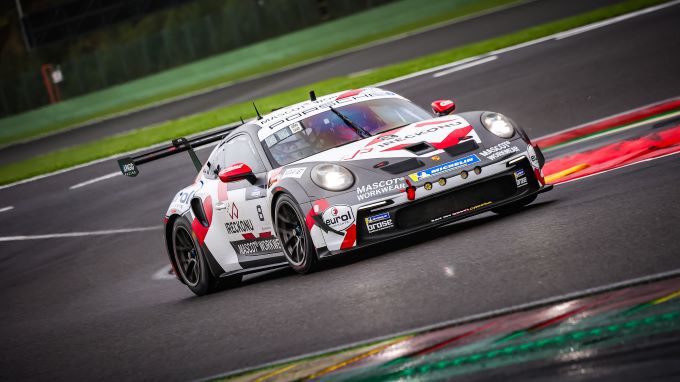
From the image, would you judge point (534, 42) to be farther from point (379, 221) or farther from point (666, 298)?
point (666, 298)

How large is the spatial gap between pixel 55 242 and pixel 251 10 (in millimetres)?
25421

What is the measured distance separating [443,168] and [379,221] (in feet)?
1.94

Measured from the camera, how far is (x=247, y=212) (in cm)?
920

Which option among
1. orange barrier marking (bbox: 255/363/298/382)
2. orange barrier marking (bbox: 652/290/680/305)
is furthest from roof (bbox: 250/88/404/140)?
orange barrier marking (bbox: 652/290/680/305)

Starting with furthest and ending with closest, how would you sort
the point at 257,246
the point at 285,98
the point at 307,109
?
the point at 285,98 → the point at 307,109 → the point at 257,246

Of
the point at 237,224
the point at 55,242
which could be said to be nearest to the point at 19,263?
the point at 55,242

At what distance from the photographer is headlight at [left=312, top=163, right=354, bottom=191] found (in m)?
8.22

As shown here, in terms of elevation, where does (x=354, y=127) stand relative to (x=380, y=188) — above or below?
above

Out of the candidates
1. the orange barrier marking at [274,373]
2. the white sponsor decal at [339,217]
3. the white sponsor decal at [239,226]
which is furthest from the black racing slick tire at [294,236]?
the orange barrier marking at [274,373]

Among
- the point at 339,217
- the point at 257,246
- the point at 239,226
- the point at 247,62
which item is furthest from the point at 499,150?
the point at 247,62

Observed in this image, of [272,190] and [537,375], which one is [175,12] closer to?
[272,190]

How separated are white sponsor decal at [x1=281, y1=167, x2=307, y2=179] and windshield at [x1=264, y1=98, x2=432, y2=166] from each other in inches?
13.5

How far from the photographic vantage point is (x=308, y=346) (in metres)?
6.23

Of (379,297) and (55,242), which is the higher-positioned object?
(379,297)
